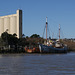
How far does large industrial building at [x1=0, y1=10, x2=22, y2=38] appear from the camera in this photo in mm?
126281

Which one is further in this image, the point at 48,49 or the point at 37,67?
the point at 48,49

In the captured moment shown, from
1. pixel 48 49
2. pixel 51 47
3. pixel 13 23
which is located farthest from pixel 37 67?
pixel 13 23

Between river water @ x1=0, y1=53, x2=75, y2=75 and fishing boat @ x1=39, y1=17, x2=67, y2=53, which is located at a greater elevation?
fishing boat @ x1=39, y1=17, x2=67, y2=53

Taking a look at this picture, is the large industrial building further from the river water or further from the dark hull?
the river water

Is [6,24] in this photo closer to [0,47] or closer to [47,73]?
[0,47]

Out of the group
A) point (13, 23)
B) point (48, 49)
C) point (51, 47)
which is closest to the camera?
point (48, 49)

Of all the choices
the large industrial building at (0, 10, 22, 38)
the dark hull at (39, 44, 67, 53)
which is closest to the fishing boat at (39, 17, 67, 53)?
the dark hull at (39, 44, 67, 53)

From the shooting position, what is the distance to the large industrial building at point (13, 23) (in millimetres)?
126281

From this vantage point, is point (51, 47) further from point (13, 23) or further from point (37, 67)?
point (37, 67)

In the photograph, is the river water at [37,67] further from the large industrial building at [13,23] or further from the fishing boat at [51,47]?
the large industrial building at [13,23]

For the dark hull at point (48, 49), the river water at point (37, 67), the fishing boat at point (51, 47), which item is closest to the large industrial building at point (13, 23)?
the fishing boat at point (51, 47)

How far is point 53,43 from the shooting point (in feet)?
364

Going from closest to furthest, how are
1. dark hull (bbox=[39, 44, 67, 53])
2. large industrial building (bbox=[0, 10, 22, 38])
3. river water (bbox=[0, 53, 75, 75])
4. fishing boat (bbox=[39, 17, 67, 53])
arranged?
1. river water (bbox=[0, 53, 75, 75])
2. dark hull (bbox=[39, 44, 67, 53])
3. fishing boat (bbox=[39, 17, 67, 53])
4. large industrial building (bbox=[0, 10, 22, 38])

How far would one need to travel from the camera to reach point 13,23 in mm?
129375
